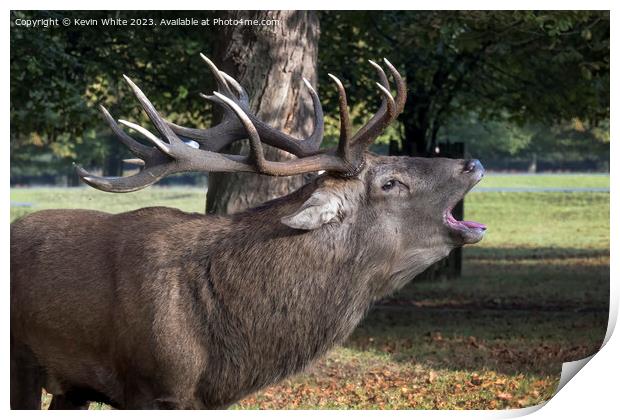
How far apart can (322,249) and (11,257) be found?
186 cm

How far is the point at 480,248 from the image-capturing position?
22.3 metres

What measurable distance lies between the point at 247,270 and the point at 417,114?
968 centimetres

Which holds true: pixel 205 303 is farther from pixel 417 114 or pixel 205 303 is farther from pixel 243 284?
pixel 417 114

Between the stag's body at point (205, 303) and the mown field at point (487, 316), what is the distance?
414 millimetres

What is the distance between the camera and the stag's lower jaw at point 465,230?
558cm

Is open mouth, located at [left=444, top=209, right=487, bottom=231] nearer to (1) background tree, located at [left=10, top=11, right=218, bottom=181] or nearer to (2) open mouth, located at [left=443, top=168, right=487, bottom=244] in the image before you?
(2) open mouth, located at [left=443, top=168, right=487, bottom=244]

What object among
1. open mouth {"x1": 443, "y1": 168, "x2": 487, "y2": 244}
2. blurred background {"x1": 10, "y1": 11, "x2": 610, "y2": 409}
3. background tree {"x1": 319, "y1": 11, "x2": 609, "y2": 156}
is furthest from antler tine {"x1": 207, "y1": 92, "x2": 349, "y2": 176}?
background tree {"x1": 319, "y1": 11, "x2": 609, "y2": 156}

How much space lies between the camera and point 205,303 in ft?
18.1

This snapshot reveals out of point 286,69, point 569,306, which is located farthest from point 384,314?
point 286,69

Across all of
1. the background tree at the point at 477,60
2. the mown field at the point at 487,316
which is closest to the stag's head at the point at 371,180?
the mown field at the point at 487,316

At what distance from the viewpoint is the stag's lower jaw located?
5.58 metres

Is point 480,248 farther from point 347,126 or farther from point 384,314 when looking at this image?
point 347,126

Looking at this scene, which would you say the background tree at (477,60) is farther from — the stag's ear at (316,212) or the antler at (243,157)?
the stag's ear at (316,212)
